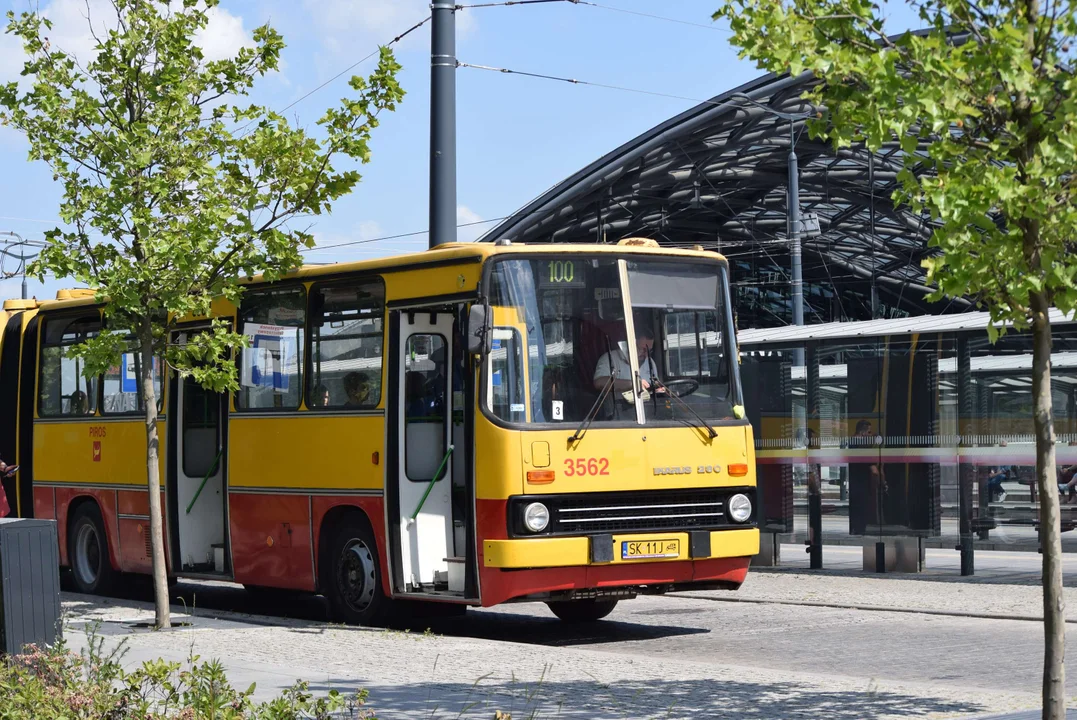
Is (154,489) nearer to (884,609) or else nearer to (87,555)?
(87,555)

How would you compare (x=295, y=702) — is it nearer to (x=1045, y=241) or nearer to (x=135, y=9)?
(x=1045, y=241)

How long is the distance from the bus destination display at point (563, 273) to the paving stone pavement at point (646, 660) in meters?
2.80

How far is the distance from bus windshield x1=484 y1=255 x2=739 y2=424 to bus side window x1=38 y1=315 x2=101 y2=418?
690 centimetres

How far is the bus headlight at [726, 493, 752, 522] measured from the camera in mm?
13016

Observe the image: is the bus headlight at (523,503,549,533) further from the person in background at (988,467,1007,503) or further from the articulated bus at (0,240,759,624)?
the person in background at (988,467,1007,503)

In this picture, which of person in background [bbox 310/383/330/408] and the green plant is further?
person in background [bbox 310/383/330/408]

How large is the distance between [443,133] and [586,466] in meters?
4.10

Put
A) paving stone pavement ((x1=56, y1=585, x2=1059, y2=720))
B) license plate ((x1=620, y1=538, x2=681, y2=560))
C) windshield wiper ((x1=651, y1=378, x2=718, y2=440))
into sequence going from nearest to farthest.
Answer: paving stone pavement ((x1=56, y1=585, x2=1059, y2=720)) < license plate ((x1=620, y1=538, x2=681, y2=560)) < windshield wiper ((x1=651, y1=378, x2=718, y2=440))

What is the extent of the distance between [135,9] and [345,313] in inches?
121

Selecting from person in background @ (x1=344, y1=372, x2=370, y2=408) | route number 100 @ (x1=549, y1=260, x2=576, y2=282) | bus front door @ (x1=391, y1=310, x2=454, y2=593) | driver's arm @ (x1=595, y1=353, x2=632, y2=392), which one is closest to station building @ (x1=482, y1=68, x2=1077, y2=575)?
route number 100 @ (x1=549, y1=260, x2=576, y2=282)

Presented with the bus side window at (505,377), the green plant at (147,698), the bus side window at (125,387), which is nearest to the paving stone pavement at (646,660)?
the green plant at (147,698)

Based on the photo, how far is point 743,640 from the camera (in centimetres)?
1286

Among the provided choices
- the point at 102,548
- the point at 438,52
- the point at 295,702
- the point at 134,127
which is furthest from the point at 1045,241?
the point at 102,548

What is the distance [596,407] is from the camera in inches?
494
